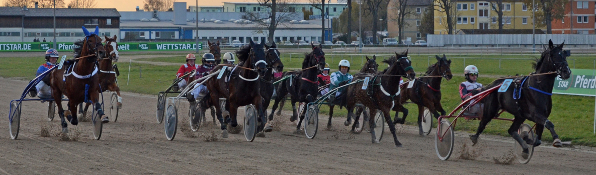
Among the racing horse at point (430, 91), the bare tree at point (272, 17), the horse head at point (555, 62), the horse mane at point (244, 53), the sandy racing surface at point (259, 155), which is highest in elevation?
the bare tree at point (272, 17)

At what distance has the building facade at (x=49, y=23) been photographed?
6606 cm

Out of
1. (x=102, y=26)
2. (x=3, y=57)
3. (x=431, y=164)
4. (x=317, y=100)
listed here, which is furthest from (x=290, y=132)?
(x=102, y=26)

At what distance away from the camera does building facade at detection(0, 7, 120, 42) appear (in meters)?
66.1

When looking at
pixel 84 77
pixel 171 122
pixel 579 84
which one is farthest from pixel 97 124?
pixel 579 84

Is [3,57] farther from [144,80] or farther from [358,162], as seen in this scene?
[358,162]

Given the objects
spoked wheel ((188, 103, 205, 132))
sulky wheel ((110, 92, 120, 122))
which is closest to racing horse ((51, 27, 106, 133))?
spoked wheel ((188, 103, 205, 132))

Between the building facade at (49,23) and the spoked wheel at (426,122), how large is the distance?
57702 millimetres

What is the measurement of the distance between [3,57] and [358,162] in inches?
1725

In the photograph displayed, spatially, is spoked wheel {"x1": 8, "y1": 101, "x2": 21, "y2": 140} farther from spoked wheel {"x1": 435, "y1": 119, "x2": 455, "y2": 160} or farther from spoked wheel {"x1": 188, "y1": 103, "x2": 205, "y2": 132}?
spoked wheel {"x1": 435, "y1": 119, "x2": 455, "y2": 160}

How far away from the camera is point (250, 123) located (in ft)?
33.8

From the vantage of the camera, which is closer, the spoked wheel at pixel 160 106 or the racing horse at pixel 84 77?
the racing horse at pixel 84 77

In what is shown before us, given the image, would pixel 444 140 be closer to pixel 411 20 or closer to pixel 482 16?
pixel 482 16

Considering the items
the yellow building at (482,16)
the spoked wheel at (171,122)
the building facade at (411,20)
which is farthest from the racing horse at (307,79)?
the building facade at (411,20)

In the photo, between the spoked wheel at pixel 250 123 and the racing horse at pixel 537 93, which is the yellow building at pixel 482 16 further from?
the racing horse at pixel 537 93
